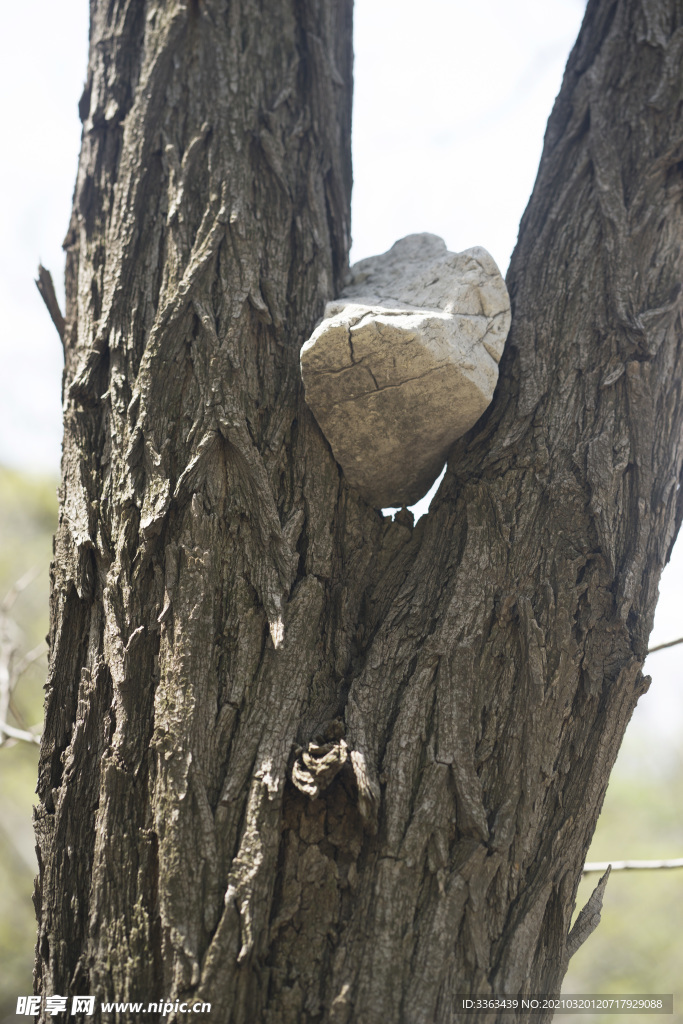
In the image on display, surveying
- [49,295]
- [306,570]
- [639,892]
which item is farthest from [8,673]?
[639,892]

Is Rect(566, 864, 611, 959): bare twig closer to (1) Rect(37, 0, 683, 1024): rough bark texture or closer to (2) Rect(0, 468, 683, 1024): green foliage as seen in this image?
(1) Rect(37, 0, 683, 1024): rough bark texture

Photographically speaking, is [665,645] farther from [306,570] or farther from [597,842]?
[597,842]

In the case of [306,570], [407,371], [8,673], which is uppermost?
[407,371]

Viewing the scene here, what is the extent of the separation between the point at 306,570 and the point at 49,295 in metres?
1.38

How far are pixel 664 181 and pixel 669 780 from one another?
12204 millimetres

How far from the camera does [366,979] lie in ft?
4.00

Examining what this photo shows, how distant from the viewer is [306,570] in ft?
5.31

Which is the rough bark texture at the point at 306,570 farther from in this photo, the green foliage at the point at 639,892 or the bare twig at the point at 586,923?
the green foliage at the point at 639,892

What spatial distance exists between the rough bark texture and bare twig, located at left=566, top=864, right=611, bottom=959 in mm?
59

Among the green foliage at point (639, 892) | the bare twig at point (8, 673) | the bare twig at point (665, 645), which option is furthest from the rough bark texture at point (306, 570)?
the green foliage at point (639, 892)

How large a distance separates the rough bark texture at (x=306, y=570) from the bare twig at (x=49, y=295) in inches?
6.3

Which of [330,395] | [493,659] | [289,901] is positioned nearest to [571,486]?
[493,659]

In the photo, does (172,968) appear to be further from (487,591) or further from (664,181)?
(664,181)

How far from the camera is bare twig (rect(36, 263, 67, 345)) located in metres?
2.15
